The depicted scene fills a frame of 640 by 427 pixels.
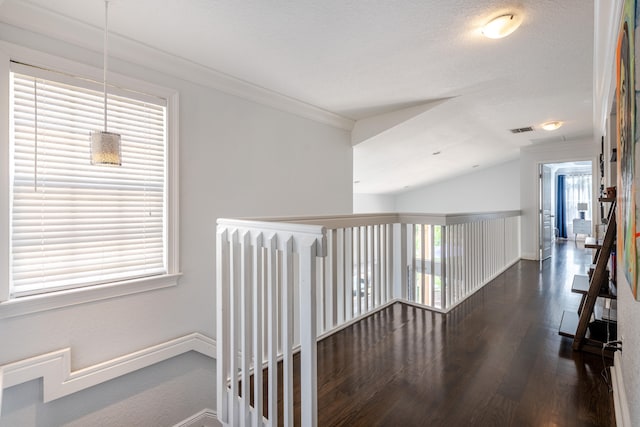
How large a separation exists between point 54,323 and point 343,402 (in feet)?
5.72

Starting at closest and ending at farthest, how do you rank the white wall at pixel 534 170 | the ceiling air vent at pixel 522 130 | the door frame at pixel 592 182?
the ceiling air vent at pixel 522 130 → the door frame at pixel 592 182 → the white wall at pixel 534 170

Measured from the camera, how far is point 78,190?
5.98 ft

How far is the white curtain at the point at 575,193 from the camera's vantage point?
888 centimetres

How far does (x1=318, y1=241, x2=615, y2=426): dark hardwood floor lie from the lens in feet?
5.06

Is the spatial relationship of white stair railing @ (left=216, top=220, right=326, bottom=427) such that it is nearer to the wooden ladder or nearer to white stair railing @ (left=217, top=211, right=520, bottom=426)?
white stair railing @ (left=217, top=211, right=520, bottom=426)

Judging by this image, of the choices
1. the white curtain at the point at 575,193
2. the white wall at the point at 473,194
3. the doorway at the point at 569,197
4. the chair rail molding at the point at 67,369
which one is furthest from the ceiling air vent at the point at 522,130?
the white curtain at the point at 575,193

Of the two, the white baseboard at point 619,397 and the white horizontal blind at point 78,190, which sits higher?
the white horizontal blind at point 78,190

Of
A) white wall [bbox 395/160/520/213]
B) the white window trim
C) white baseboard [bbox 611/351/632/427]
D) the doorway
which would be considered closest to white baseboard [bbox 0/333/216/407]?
the white window trim

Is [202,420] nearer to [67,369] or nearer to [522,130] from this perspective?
[67,369]

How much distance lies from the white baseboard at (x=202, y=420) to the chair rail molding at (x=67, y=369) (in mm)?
531

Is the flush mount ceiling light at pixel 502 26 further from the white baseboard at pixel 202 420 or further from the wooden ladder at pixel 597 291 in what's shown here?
the white baseboard at pixel 202 420

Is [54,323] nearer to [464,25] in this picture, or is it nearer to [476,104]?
[464,25]

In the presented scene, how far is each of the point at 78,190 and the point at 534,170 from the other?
266 inches

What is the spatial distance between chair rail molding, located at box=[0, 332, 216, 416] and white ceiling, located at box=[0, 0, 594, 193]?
6.07 feet
